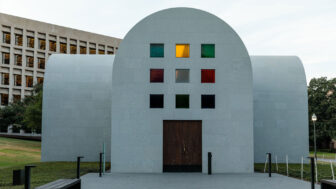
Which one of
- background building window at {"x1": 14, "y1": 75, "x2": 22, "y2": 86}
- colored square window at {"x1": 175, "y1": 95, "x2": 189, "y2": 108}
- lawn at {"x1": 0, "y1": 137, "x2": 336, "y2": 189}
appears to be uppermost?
background building window at {"x1": 14, "y1": 75, "x2": 22, "y2": 86}

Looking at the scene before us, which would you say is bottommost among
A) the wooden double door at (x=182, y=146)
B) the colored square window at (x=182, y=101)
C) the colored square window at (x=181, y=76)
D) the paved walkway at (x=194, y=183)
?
the paved walkway at (x=194, y=183)

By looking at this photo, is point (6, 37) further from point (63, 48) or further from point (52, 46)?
point (63, 48)

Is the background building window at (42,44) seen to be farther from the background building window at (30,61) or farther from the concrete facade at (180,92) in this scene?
the concrete facade at (180,92)

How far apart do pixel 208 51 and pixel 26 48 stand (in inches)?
2467

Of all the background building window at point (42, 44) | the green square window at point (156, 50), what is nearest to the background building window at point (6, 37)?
the background building window at point (42, 44)

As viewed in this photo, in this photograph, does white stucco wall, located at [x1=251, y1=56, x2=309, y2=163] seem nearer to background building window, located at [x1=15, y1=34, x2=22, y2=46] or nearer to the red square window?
the red square window

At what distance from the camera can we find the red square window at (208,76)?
19.5 metres

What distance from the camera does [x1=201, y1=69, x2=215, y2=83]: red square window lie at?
19.5 meters

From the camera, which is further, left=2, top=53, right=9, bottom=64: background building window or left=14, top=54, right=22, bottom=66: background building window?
left=14, top=54, right=22, bottom=66: background building window

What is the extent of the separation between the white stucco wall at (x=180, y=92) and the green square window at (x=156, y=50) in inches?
10.5

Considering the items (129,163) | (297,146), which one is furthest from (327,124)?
(129,163)

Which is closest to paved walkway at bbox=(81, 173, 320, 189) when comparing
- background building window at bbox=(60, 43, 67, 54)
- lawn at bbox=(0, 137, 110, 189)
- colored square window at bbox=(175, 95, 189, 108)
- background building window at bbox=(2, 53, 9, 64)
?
lawn at bbox=(0, 137, 110, 189)

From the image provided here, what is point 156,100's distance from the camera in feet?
63.6

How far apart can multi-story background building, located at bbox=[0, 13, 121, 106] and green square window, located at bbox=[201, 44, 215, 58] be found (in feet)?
178
